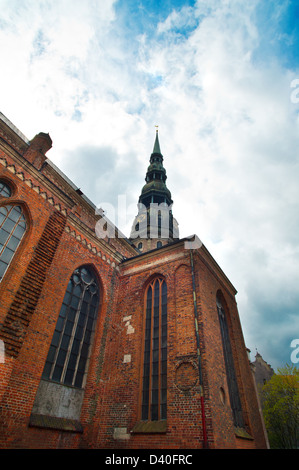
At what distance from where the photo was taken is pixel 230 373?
1088cm

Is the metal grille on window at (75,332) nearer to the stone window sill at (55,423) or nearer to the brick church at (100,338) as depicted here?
the brick church at (100,338)

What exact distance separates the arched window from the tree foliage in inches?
990

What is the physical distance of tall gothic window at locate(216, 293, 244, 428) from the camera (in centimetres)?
1007

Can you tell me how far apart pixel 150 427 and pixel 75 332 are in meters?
4.28

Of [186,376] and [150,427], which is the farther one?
[186,376]

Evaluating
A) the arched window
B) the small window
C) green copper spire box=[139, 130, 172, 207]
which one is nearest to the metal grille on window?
the arched window

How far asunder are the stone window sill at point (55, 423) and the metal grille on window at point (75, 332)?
1.08m

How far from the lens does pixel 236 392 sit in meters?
10.8

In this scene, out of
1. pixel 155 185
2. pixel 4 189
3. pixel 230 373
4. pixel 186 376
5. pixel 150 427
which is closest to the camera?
pixel 150 427

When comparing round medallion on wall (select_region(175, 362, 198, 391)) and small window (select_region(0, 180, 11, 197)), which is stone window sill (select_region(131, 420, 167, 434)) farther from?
small window (select_region(0, 180, 11, 197))

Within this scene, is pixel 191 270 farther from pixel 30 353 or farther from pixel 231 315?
pixel 30 353

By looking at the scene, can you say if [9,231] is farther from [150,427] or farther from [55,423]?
[150,427]

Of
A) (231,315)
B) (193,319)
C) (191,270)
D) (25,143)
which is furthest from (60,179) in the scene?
(231,315)

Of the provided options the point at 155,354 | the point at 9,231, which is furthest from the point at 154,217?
the point at 9,231
